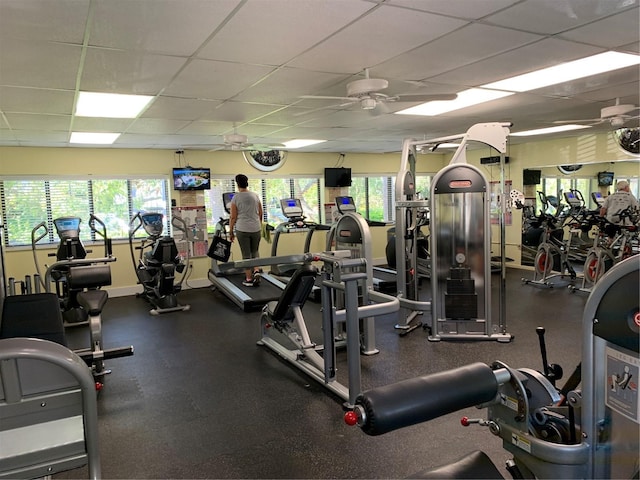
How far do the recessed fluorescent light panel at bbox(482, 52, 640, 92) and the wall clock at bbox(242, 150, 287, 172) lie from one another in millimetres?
4801

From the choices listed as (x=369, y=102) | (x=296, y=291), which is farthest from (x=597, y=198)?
(x=296, y=291)

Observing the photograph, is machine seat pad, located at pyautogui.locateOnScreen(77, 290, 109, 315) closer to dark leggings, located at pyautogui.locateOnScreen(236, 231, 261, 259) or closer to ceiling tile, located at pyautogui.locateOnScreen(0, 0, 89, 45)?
ceiling tile, located at pyautogui.locateOnScreen(0, 0, 89, 45)

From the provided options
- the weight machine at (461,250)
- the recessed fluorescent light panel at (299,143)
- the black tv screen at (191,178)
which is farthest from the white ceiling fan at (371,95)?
the black tv screen at (191,178)

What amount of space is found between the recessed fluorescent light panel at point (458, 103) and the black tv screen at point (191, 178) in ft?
12.6

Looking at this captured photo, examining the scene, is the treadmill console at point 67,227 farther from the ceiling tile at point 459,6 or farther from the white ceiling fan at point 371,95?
the ceiling tile at point 459,6

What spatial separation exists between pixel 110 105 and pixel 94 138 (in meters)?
2.18

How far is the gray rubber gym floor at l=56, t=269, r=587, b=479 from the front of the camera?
98.5 inches

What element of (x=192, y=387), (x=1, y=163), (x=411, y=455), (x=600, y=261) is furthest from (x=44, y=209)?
(x=600, y=261)

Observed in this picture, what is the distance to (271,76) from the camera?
11.3 ft

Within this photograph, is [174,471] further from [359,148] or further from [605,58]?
[359,148]

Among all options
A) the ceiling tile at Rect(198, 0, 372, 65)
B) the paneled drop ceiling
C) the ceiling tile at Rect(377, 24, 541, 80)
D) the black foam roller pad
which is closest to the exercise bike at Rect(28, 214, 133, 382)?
the black foam roller pad

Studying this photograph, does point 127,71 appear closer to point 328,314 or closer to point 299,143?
point 328,314

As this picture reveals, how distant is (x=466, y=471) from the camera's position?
1316 millimetres

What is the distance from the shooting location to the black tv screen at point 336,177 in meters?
8.77
